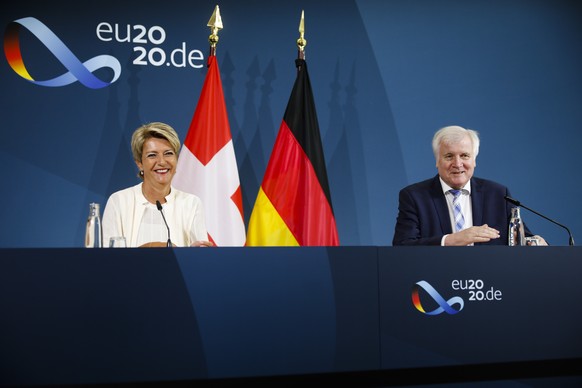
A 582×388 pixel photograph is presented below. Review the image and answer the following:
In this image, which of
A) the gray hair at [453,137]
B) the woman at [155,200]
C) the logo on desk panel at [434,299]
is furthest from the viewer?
the gray hair at [453,137]

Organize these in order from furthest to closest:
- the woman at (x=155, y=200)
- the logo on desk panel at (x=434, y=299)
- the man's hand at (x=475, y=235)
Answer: the woman at (x=155, y=200) < the man's hand at (x=475, y=235) < the logo on desk panel at (x=434, y=299)

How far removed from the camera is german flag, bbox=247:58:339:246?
3646mm

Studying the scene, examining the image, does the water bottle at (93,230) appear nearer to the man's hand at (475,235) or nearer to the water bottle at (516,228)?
the man's hand at (475,235)

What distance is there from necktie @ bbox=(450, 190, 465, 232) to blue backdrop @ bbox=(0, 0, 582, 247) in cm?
101

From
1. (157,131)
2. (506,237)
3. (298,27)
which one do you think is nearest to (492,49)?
(298,27)

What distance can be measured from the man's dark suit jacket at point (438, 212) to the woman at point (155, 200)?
99 cm

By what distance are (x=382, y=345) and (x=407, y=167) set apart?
2.30m

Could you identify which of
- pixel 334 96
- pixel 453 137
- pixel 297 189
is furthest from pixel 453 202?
pixel 334 96

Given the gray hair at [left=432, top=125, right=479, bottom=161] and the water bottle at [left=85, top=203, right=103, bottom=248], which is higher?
the gray hair at [left=432, top=125, right=479, bottom=161]

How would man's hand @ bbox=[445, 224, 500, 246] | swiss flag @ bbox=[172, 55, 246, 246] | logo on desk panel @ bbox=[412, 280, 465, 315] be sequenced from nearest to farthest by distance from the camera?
logo on desk panel @ bbox=[412, 280, 465, 315], man's hand @ bbox=[445, 224, 500, 246], swiss flag @ bbox=[172, 55, 246, 246]

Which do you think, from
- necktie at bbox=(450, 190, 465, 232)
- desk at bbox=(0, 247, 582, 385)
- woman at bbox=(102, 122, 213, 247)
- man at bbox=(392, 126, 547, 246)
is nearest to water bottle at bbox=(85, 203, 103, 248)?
desk at bbox=(0, 247, 582, 385)

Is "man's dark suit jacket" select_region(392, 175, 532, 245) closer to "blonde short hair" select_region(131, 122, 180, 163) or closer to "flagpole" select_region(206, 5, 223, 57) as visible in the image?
"blonde short hair" select_region(131, 122, 180, 163)

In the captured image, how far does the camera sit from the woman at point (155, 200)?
9.92 feet

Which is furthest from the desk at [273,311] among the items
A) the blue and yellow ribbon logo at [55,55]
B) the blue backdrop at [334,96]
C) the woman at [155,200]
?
the blue and yellow ribbon logo at [55,55]
